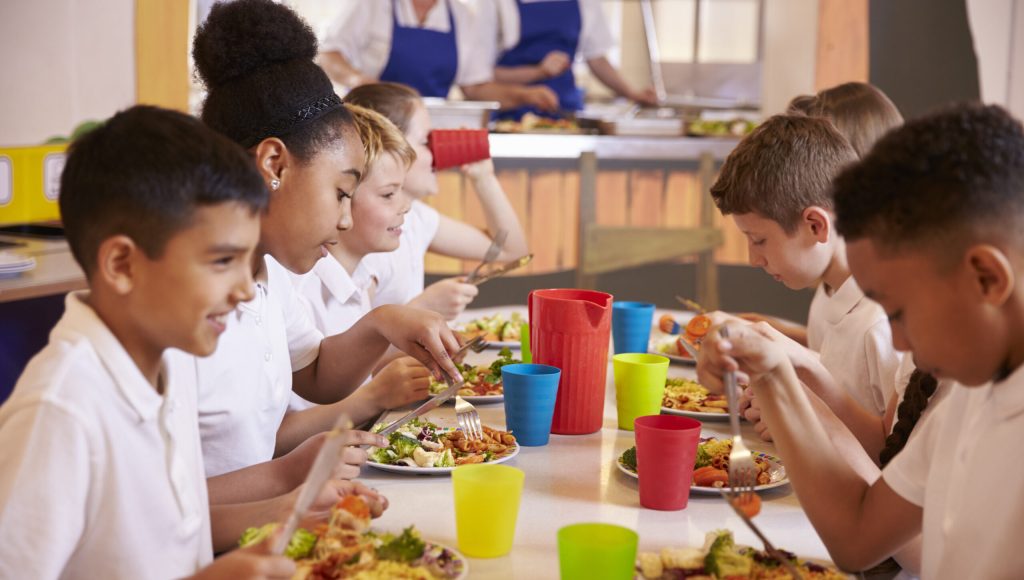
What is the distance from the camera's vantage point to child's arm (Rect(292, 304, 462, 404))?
1806mm

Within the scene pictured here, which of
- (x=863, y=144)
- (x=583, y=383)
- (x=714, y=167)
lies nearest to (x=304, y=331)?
(x=583, y=383)

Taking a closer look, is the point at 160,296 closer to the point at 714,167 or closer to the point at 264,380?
the point at 264,380

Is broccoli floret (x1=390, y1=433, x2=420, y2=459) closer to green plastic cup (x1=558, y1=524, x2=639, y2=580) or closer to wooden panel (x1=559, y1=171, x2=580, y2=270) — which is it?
green plastic cup (x1=558, y1=524, x2=639, y2=580)

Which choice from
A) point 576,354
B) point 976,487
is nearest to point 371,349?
point 576,354

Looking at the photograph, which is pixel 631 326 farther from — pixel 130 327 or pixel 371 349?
pixel 130 327

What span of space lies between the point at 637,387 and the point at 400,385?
406 mm

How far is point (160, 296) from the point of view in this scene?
110cm

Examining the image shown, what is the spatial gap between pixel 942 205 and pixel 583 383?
2.53ft

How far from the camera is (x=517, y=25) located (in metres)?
5.46

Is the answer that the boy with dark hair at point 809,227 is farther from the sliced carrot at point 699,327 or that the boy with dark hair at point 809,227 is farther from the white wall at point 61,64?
the white wall at point 61,64

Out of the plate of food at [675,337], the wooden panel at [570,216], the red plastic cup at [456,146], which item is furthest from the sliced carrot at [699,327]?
the wooden panel at [570,216]

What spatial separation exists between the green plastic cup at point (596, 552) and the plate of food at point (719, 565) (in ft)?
0.18

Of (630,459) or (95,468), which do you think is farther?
(630,459)

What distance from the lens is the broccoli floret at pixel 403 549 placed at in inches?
43.3
